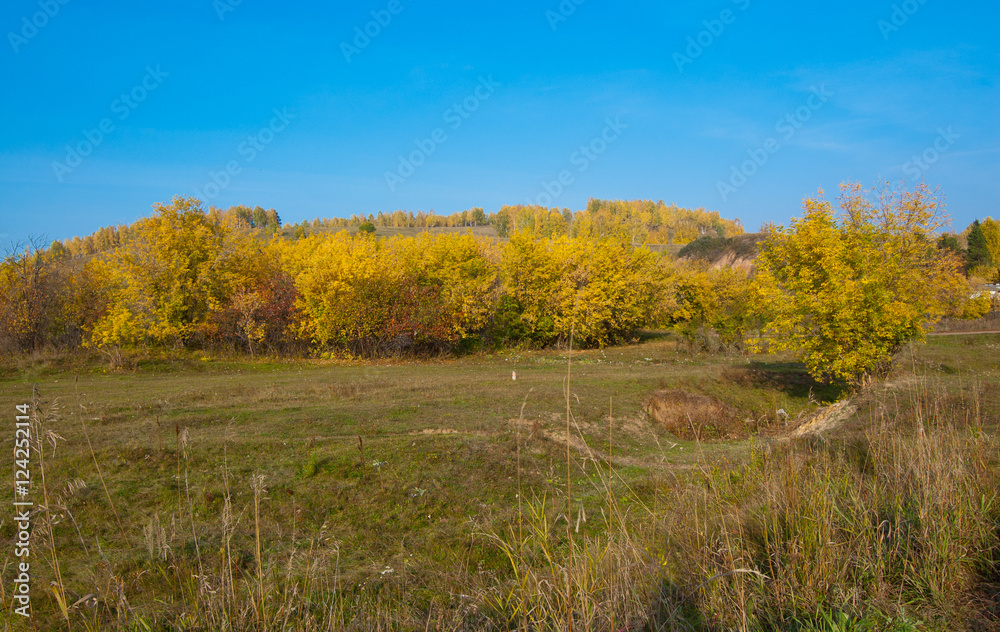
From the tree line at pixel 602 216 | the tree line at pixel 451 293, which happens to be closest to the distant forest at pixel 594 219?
the tree line at pixel 602 216

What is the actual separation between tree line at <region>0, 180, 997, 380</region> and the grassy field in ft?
10.0

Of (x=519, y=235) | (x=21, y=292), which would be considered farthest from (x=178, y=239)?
(x=519, y=235)

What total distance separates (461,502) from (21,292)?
33.8m

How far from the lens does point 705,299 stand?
168 feet

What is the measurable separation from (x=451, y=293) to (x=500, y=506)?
26.9 metres

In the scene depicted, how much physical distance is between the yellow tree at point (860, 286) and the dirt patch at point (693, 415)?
4001mm

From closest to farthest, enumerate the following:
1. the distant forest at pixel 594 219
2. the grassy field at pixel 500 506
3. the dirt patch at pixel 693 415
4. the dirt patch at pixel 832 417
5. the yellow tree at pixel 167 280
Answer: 1. the grassy field at pixel 500 506
2. the dirt patch at pixel 832 417
3. the dirt patch at pixel 693 415
4. the yellow tree at pixel 167 280
5. the distant forest at pixel 594 219

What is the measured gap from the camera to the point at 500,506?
9.09 meters

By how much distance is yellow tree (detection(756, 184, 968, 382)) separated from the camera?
17266mm

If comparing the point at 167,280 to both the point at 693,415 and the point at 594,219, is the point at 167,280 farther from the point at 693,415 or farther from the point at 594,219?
the point at 594,219

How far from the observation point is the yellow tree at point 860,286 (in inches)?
680

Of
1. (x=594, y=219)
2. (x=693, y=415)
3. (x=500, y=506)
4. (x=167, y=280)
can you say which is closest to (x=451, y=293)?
(x=167, y=280)

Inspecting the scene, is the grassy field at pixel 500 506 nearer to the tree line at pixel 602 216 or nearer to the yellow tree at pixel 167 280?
the yellow tree at pixel 167 280

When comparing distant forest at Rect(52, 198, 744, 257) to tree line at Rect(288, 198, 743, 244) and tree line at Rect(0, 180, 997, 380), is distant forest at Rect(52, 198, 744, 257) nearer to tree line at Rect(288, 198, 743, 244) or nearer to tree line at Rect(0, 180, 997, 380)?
tree line at Rect(288, 198, 743, 244)
